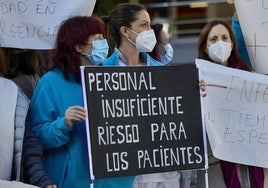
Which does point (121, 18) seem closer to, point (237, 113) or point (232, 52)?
point (232, 52)

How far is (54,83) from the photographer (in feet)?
13.3

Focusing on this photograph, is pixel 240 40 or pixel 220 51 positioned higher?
pixel 240 40

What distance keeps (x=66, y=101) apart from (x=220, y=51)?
108 centimetres

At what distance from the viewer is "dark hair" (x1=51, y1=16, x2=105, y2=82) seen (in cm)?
406

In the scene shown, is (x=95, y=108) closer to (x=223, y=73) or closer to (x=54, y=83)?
(x=54, y=83)

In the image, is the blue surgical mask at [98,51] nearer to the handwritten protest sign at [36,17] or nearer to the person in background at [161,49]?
the handwritten protest sign at [36,17]

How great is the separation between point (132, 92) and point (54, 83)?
17.0 inches

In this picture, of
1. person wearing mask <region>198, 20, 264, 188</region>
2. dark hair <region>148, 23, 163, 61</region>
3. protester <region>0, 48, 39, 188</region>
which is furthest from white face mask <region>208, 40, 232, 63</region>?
protester <region>0, 48, 39, 188</region>

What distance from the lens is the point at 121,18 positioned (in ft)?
15.3

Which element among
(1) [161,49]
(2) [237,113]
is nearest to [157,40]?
(1) [161,49]

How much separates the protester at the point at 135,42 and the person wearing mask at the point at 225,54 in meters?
0.31

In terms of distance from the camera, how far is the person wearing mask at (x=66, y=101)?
3.99 meters

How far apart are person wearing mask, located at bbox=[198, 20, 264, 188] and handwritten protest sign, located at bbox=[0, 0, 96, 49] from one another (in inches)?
29.9

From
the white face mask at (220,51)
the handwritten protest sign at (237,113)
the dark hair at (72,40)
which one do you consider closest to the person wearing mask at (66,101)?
the dark hair at (72,40)
